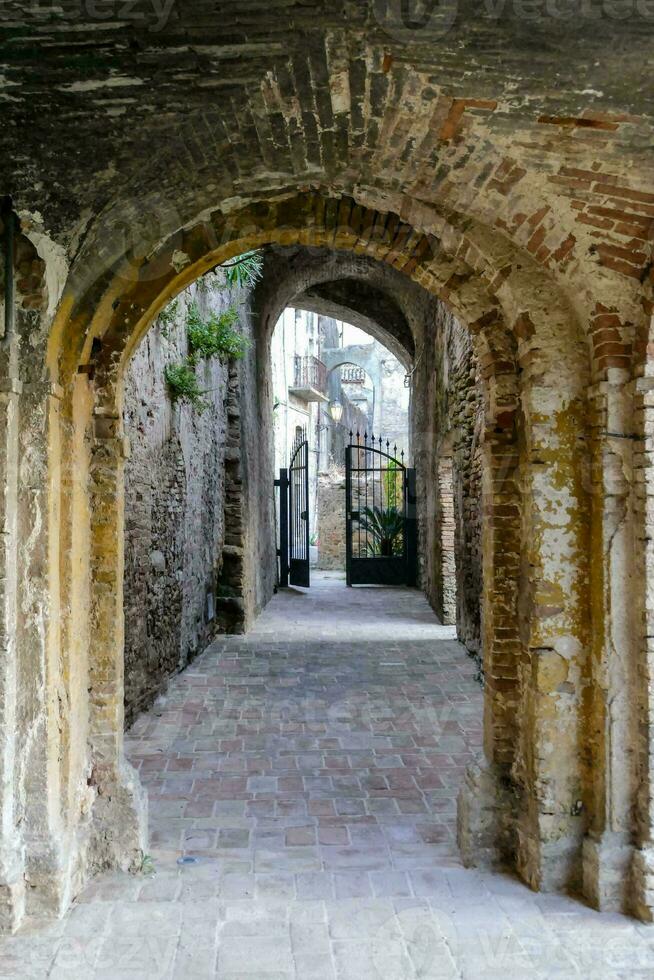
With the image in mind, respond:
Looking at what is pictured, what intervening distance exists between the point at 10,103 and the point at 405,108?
148cm

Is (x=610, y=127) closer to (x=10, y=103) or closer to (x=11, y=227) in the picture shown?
(x=10, y=103)

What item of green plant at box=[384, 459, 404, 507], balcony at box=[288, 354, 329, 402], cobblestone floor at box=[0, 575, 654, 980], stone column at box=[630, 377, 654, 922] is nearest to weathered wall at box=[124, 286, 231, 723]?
cobblestone floor at box=[0, 575, 654, 980]

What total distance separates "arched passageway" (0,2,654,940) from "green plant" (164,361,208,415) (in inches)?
115

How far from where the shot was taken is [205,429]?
827 centimetres

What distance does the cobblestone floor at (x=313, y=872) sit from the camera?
111 inches

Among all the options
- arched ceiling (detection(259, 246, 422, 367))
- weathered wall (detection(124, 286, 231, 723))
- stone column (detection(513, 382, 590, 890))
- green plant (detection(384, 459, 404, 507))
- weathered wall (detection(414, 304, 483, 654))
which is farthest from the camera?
green plant (detection(384, 459, 404, 507))

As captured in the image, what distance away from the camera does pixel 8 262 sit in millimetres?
2990

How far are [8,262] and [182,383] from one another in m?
3.71

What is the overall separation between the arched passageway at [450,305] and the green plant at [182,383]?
2926 millimetres

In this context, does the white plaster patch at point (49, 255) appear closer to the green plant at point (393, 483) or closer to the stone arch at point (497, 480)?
the stone arch at point (497, 480)

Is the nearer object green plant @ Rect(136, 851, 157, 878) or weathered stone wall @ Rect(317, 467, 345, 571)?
green plant @ Rect(136, 851, 157, 878)

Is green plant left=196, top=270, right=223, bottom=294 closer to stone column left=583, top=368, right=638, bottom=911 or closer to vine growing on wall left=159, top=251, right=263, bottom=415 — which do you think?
Answer: vine growing on wall left=159, top=251, right=263, bottom=415

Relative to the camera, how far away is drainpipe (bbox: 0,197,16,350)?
2.96 m

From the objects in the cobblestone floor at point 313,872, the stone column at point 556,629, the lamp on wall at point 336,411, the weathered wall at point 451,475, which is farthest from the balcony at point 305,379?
the stone column at point 556,629
